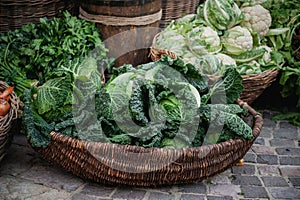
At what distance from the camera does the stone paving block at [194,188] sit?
151 inches

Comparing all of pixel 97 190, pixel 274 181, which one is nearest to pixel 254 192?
pixel 274 181

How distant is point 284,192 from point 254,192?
0.81 ft

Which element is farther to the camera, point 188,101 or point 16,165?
point 16,165

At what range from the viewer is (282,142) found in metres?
4.87

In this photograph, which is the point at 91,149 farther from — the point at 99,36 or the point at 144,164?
the point at 99,36

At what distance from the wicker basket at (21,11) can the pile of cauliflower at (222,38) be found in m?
1.26

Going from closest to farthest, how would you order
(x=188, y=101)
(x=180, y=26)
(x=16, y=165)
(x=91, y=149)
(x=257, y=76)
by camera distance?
1. (x=91, y=149)
2. (x=188, y=101)
3. (x=16, y=165)
4. (x=257, y=76)
5. (x=180, y=26)

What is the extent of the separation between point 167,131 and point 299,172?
1345mm

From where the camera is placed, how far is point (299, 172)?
4250mm

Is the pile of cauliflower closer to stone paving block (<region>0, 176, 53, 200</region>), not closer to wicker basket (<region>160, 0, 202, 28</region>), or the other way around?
wicker basket (<region>160, 0, 202, 28</region>)

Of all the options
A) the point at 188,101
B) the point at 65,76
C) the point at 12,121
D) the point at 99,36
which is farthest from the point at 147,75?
the point at 99,36

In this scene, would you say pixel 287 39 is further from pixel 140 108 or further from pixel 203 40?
pixel 140 108

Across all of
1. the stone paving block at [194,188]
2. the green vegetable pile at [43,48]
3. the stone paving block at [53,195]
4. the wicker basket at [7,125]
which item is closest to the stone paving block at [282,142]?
the stone paving block at [194,188]

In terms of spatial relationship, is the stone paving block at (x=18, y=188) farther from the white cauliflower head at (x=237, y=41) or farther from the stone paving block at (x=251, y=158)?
the white cauliflower head at (x=237, y=41)
